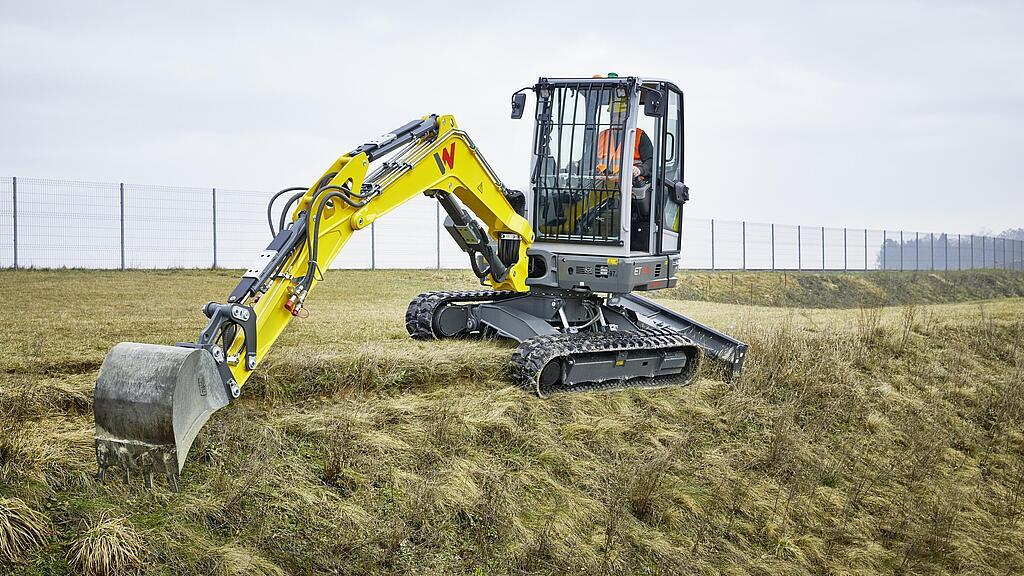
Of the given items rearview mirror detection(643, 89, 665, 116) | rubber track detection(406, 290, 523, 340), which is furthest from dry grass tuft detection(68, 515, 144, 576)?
rearview mirror detection(643, 89, 665, 116)

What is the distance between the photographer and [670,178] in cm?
1080

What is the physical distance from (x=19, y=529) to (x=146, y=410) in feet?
3.02

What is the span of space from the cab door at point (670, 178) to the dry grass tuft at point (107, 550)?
6.79m

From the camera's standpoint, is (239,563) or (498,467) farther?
(498,467)

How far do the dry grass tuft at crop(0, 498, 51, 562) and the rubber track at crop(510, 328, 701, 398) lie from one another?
4507 millimetres

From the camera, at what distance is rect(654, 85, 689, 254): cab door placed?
1044cm

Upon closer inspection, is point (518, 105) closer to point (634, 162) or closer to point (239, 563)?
point (634, 162)

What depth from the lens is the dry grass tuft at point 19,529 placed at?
5000mm

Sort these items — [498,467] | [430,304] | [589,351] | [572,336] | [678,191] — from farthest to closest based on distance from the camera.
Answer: [678,191]
[430,304]
[572,336]
[589,351]
[498,467]

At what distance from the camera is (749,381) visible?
10969mm

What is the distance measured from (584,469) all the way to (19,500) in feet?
14.1

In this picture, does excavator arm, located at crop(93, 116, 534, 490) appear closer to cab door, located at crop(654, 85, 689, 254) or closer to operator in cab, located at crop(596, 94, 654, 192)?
operator in cab, located at crop(596, 94, 654, 192)

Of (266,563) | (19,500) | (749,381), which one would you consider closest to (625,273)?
(749,381)

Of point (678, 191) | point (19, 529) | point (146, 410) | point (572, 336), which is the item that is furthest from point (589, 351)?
point (19, 529)
